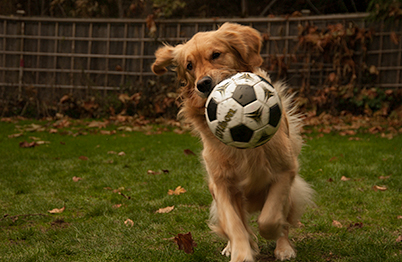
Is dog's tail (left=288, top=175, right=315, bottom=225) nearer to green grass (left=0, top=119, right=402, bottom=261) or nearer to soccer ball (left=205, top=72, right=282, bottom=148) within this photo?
green grass (left=0, top=119, right=402, bottom=261)

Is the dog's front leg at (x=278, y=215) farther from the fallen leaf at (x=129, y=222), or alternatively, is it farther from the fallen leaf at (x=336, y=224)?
the fallen leaf at (x=129, y=222)

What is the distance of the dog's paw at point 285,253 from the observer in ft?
9.14

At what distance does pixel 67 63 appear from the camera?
13500 mm

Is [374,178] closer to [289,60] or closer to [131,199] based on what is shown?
[131,199]

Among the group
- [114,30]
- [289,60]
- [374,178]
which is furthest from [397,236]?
[114,30]

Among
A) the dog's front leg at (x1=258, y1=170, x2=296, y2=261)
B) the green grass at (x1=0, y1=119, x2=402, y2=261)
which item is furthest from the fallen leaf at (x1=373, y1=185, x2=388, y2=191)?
the dog's front leg at (x1=258, y1=170, x2=296, y2=261)

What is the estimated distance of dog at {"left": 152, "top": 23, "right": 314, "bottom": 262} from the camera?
269 cm

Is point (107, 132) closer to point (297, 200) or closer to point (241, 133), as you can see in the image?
point (297, 200)

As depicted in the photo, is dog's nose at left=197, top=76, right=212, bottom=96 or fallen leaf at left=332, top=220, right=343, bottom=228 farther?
fallen leaf at left=332, top=220, right=343, bottom=228

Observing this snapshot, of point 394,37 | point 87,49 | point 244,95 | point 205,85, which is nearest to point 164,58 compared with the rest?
point 205,85

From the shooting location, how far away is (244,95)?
2387 mm

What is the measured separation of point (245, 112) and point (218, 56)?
2.72ft

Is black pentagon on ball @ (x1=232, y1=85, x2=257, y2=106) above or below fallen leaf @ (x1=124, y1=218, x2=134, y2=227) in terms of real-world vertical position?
above

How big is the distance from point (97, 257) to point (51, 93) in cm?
1126
